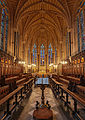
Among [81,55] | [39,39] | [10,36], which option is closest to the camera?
[81,55]

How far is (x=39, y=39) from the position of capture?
114ft

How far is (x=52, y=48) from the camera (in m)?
32.2

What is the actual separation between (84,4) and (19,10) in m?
10.5

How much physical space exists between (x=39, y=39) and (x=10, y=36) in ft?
64.5

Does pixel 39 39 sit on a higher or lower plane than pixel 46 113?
higher

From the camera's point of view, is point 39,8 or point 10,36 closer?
point 10,36

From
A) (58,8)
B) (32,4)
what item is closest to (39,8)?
(32,4)

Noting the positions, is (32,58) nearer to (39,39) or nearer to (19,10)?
(39,39)

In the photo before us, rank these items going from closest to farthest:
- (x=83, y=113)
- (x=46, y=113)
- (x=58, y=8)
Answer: (x=46, y=113), (x=83, y=113), (x=58, y=8)

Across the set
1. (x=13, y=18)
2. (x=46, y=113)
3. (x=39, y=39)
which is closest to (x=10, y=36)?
(x=13, y=18)

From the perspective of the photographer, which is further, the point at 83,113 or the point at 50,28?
the point at 50,28

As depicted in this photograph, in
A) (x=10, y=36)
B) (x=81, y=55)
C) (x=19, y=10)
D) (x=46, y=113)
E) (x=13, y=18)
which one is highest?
(x=19, y=10)

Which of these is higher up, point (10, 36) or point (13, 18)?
point (13, 18)

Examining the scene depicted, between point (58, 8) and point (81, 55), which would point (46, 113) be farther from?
point (58, 8)
